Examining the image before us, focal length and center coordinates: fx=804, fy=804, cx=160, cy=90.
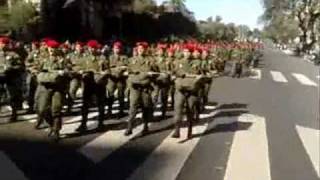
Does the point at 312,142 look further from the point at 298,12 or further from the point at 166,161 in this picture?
the point at 298,12

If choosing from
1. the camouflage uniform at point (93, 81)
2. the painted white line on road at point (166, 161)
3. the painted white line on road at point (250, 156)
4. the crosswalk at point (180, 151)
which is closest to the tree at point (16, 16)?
the crosswalk at point (180, 151)

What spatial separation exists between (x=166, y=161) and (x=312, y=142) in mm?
4712

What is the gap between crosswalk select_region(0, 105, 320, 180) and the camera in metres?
11.9

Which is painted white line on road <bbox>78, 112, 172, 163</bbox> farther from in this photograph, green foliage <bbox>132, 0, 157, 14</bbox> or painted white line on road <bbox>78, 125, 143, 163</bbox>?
green foliage <bbox>132, 0, 157, 14</bbox>

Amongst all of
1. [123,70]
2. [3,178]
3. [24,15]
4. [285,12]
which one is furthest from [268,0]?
[3,178]

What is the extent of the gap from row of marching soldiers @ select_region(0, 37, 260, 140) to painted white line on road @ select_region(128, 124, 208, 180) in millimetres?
790

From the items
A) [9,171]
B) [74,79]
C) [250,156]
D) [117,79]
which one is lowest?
[250,156]

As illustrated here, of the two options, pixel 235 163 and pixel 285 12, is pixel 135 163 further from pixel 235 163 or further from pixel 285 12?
pixel 285 12

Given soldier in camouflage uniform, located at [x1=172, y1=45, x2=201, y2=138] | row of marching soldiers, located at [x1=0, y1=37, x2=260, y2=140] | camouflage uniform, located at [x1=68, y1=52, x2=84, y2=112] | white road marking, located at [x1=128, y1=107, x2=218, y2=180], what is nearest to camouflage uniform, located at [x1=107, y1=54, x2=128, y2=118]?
row of marching soldiers, located at [x1=0, y1=37, x2=260, y2=140]

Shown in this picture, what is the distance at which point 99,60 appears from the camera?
58.9ft

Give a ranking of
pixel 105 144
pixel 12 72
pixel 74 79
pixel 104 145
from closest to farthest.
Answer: pixel 104 145
pixel 105 144
pixel 12 72
pixel 74 79

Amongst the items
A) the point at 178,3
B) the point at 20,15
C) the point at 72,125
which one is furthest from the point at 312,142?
the point at 178,3

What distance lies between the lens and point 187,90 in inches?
621

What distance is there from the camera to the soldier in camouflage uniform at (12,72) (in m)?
17.1
